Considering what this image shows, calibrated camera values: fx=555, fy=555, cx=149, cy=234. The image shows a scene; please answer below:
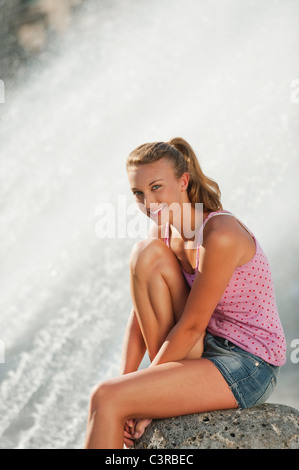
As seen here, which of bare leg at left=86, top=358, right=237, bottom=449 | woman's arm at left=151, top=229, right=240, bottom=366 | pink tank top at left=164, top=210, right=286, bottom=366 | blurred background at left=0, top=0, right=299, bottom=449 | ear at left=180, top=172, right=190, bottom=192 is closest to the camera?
bare leg at left=86, top=358, right=237, bottom=449

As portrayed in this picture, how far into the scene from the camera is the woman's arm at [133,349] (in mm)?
2570

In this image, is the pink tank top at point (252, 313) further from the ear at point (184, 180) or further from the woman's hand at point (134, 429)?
the woman's hand at point (134, 429)

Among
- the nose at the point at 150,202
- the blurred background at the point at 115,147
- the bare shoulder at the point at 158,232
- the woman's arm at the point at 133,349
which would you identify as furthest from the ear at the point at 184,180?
the blurred background at the point at 115,147

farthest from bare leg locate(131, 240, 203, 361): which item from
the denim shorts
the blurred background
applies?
the blurred background

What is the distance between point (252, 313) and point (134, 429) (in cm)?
69

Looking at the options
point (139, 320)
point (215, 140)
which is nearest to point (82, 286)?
point (215, 140)

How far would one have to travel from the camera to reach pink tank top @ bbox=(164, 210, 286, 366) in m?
2.37

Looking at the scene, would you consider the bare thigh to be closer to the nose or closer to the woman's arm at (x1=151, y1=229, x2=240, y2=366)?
the woman's arm at (x1=151, y1=229, x2=240, y2=366)

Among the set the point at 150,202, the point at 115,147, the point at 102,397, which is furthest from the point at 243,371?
the point at 115,147

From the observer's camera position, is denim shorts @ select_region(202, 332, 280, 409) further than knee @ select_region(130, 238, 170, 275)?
No

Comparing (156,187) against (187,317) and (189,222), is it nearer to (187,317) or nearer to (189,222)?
(189,222)

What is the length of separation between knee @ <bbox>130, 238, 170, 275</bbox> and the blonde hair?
31cm

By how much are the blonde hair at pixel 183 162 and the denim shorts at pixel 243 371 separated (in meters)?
0.66

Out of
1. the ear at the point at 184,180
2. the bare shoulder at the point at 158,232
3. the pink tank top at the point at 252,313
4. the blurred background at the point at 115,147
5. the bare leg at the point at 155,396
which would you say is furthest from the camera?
the blurred background at the point at 115,147
